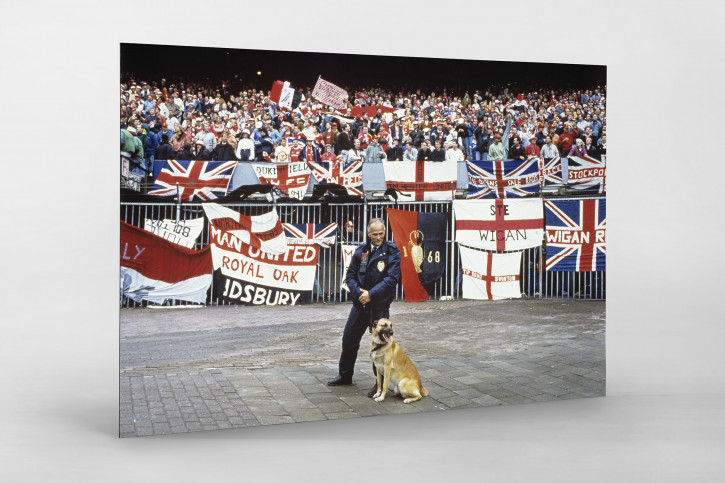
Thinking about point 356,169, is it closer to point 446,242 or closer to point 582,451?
point 446,242

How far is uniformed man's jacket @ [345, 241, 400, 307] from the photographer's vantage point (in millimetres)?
7977

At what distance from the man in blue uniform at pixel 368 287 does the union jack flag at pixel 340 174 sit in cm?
37

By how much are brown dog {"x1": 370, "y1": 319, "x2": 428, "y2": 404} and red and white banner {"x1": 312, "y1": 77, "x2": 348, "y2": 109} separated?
6.75ft

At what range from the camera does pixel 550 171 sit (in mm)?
8852

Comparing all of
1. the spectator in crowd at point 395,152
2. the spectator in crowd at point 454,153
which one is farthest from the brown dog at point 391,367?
the spectator in crowd at point 454,153

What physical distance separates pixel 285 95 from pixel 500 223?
8.34ft

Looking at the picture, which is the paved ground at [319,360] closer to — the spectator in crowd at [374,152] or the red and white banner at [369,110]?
the spectator in crowd at [374,152]

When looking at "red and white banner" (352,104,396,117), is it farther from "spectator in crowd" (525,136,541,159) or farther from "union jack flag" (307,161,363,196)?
"spectator in crowd" (525,136,541,159)

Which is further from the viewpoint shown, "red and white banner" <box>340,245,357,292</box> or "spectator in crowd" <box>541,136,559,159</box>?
"spectator in crowd" <box>541,136,559,159</box>

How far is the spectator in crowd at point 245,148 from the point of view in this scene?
25.4ft

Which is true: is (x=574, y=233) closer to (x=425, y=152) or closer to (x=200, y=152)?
(x=425, y=152)

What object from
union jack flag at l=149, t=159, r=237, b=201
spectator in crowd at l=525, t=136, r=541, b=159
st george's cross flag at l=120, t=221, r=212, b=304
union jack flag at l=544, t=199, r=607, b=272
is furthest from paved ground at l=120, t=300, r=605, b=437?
spectator in crowd at l=525, t=136, r=541, b=159

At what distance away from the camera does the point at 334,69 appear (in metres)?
7.97

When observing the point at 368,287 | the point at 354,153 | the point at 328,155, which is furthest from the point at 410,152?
the point at 368,287
